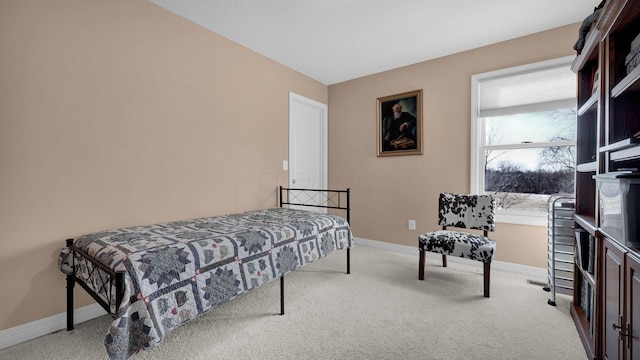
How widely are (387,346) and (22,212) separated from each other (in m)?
2.38

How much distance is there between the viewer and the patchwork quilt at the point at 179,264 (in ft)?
4.23

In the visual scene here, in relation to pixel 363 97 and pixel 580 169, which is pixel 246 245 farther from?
pixel 363 97

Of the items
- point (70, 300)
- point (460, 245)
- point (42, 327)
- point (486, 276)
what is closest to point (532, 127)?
point (460, 245)

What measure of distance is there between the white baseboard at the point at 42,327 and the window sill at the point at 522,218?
12.2 ft

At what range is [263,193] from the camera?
330 centimetres

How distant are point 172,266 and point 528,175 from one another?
3.29 metres

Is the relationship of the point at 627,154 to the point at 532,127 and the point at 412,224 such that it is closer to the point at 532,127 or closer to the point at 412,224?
the point at 532,127

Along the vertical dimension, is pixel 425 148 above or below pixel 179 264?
above

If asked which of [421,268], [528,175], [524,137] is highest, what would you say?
[524,137]

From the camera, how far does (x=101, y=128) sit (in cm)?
201

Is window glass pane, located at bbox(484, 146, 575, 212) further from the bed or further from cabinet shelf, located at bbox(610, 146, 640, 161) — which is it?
the bed

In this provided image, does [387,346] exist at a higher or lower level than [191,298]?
lower

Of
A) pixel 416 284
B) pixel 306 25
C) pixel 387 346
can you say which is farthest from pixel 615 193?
pixel 306 25

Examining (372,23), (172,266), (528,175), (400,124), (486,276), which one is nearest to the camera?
(172,266)
